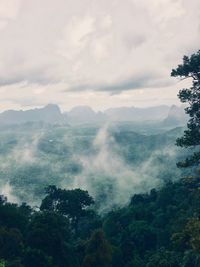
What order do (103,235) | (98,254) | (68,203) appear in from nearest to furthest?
(98,254)
(103,235)
(68,203)

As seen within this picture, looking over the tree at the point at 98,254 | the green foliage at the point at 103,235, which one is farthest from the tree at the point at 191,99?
the tree at the point at 98,254

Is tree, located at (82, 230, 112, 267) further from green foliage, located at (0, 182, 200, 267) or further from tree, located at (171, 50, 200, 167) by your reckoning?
tree, located at (171, 50, 200, 167)

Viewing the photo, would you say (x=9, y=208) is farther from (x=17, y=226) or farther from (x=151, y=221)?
(x=151, y=221)

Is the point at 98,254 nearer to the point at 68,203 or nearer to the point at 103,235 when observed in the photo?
the point at 103,235

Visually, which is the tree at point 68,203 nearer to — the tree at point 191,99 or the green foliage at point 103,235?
the green foliage at point 103,235

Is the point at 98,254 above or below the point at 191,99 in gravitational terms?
below

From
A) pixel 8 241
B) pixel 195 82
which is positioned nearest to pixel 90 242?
pixel 8 241

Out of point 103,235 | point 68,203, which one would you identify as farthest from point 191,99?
point 68,203

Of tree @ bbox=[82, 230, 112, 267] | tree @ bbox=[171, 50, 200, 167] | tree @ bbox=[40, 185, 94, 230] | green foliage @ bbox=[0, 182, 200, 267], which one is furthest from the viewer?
tree @ bbox=[40, 185, 94, 230]

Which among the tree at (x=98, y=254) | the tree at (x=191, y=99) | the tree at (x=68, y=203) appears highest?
the tree at (x=191, y=99)

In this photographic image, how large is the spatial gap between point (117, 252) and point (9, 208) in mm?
21166

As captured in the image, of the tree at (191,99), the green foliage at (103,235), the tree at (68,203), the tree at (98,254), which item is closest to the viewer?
the tree at (191,99)

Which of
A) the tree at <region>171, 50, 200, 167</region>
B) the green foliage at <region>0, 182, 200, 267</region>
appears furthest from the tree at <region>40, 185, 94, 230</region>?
the tree at <region>171, 50, 200, 167</region>

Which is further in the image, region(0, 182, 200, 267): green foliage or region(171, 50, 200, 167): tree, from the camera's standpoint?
region(0, 182, 200, 267): green foliage
